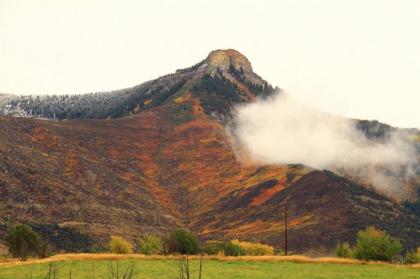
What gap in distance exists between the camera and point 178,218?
129 meters

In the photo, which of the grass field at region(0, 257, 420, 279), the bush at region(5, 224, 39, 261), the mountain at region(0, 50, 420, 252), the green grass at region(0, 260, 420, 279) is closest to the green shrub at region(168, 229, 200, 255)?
the grass field at region(0, 257, 420, 279)

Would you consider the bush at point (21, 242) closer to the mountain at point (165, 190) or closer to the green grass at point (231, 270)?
the green grass at point (231, 270)

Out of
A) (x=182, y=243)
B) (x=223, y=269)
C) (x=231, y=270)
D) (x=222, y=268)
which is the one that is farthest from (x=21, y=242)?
(x=231, y=270)

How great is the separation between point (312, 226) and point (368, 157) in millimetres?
60929

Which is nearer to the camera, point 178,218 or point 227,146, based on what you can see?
point 178,218

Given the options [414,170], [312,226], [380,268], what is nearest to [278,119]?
[414,170]

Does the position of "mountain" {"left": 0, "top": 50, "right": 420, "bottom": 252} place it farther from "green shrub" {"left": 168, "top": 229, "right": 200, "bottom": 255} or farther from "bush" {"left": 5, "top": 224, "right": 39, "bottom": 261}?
"green shrub" {"left": 168, "top": 229, "right": 200, "bottom": 255}

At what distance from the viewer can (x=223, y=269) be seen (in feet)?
132

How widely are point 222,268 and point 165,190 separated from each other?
106360 mm

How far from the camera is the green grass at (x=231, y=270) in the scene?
36969 millimetres

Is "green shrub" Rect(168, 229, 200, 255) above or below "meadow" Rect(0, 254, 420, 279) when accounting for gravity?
above

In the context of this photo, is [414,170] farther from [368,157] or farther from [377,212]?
[377,212]

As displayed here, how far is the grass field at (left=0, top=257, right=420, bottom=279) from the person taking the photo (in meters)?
37.0

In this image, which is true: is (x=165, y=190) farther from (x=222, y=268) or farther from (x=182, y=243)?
(x=222, y=268)
